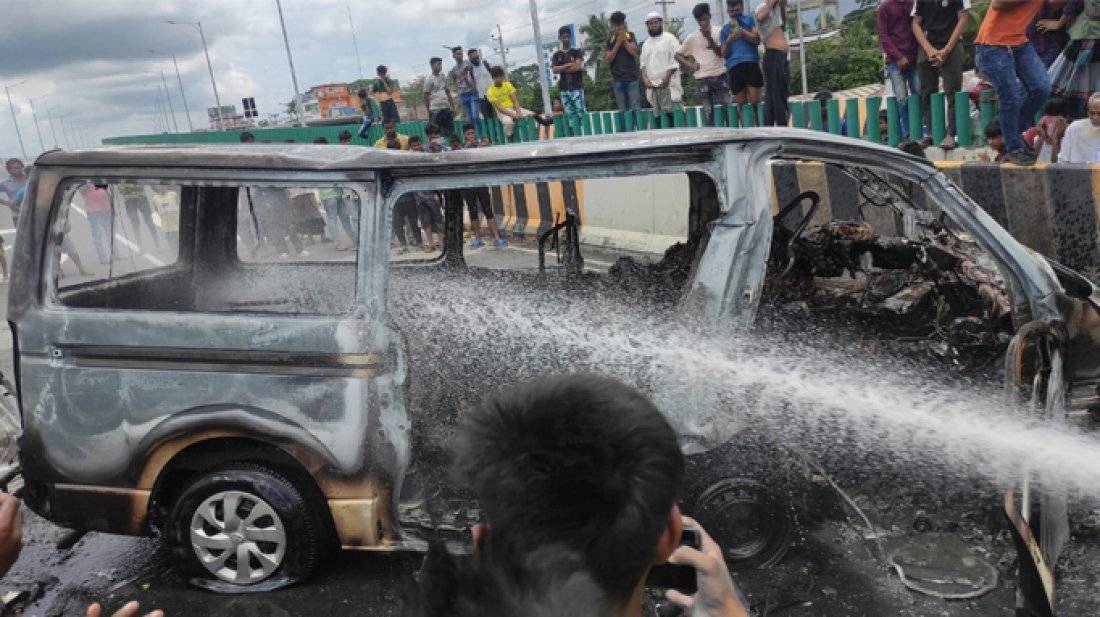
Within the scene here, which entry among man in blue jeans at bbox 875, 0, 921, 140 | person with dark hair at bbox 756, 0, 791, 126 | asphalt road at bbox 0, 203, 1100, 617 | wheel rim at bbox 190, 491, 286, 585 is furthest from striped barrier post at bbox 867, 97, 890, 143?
wheel rim at bbox 190, 491, 286, 585

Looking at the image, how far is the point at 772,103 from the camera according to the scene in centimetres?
1006

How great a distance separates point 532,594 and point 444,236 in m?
3.74

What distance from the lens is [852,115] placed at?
968cm

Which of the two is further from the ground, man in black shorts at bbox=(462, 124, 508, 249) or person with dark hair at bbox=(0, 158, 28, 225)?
person with dark hair at bbox=(0, 158, 28, 225)

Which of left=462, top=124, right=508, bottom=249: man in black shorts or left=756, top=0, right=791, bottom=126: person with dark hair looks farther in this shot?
left=756, top=0, right=791, bottom=126: person with dark hair

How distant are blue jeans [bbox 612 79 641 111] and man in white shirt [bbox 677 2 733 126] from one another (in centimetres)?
174

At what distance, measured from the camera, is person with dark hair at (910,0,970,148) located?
28.1ft

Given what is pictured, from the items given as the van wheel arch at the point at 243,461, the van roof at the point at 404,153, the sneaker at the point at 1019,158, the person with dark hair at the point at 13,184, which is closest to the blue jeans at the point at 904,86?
the sneaker at the point at 1019,158

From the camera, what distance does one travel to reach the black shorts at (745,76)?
10500 millimetres

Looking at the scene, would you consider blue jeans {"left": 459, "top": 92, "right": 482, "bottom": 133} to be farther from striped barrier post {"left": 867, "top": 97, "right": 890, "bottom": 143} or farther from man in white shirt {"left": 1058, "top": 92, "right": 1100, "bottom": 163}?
man in white shirt {"left": 1058, "top": 92, "right": 1100, "bottom": 163}

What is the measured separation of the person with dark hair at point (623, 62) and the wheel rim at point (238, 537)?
10.8 metres

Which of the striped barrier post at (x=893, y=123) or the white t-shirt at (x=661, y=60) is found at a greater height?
the white t-shirt at (x=661, y=60)

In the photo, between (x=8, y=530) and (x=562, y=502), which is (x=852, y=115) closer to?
(x=8, y=530)

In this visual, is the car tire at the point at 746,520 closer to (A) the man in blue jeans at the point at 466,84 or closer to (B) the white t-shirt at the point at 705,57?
(B) the white t-shirt at the point at 705,57
